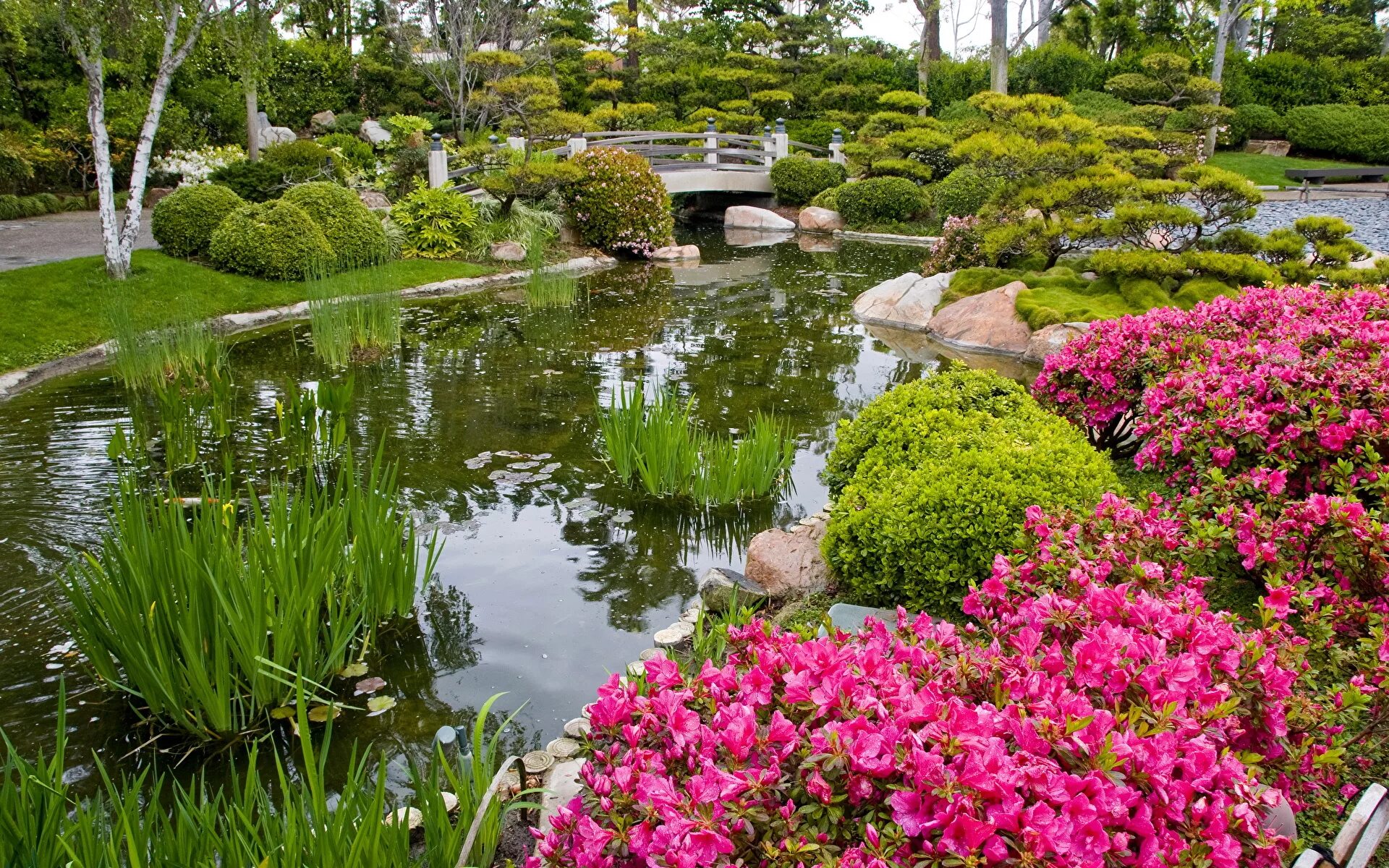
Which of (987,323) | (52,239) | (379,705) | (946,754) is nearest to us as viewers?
(946,754)

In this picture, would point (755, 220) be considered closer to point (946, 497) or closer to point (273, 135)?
point (273, 135)

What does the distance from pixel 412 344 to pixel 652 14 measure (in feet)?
92.4

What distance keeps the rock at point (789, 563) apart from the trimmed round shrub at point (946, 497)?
25 centimetres

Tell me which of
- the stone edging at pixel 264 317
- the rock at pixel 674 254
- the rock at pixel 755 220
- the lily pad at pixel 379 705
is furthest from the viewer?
the rock at pixel 755 220

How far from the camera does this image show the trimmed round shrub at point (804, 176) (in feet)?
74.4

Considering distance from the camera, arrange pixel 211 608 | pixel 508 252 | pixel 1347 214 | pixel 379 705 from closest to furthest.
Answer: pixel 211 608, pixel 379 705, pixel 508 252, pixel 1347 214

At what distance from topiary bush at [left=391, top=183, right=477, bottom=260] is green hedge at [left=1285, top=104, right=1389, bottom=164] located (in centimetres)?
2224

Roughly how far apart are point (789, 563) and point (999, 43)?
74.4ft

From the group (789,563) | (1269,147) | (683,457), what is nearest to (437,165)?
(683,457)

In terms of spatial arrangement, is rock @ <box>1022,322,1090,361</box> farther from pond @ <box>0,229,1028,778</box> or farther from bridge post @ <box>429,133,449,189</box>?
bridge post @ <box>429,133,449,189</box>

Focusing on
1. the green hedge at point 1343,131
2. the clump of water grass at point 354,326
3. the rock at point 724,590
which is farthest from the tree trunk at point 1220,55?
the rock at point 724,590

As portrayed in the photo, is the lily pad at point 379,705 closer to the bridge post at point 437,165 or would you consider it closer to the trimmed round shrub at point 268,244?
the trimmed round shrub at point 268,244

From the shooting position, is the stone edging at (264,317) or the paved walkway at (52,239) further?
the paved walkway at (52,239)

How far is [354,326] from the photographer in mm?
8438
